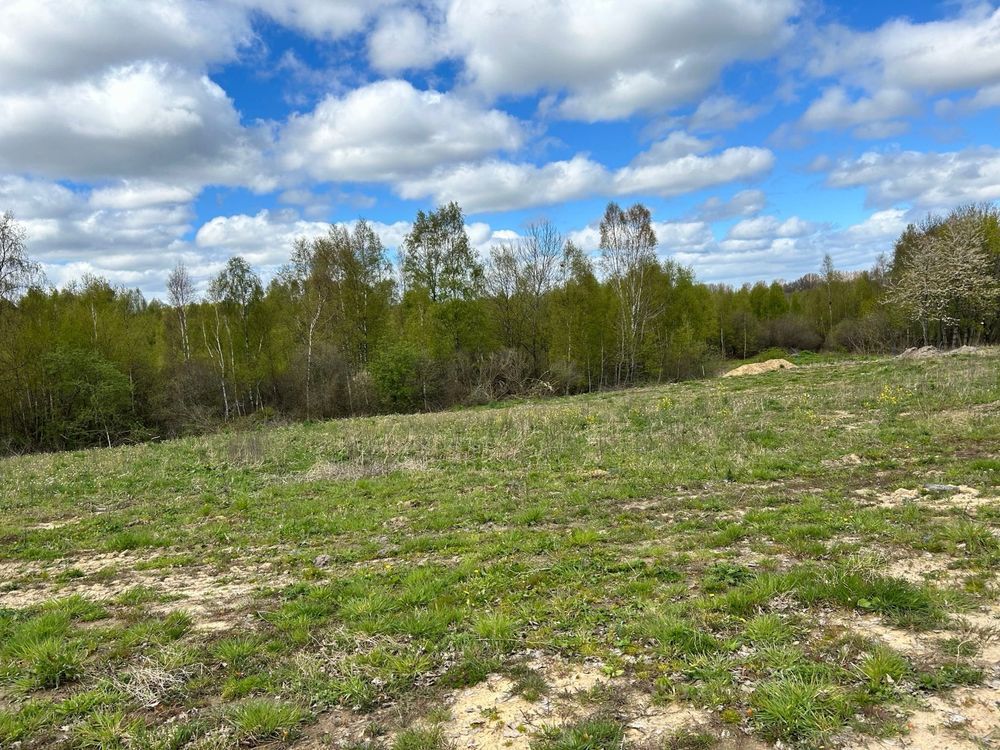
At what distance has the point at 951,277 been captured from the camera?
37906 millimetres

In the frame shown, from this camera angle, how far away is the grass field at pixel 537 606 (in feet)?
13.2

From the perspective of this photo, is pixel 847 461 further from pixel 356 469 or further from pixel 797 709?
pixel 356 469

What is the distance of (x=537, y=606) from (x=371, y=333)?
32.5 meters

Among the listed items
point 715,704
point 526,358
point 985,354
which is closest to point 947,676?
point 715,704

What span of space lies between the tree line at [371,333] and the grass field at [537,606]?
22968 millimetres

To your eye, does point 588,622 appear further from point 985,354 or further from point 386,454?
point 985,354

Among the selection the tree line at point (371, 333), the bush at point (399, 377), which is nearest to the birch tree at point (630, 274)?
the tree line at point (371, 333)

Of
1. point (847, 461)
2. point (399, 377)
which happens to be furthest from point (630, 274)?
point (847, 461)

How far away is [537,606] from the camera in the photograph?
19.0ft

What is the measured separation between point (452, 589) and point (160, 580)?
4.14 meters

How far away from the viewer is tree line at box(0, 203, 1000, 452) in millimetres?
31906

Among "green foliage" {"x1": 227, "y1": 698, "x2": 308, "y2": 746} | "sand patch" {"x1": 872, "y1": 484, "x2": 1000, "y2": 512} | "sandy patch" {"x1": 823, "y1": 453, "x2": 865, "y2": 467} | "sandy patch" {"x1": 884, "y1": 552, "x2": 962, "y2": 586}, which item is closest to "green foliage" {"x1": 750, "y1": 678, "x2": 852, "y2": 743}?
"sandy patch" {"x1": 884, "y1": 552, "x2": 962, "y2": 586}

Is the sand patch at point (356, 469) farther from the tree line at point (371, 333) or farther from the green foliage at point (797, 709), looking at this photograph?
the tree line at point (371, 333)

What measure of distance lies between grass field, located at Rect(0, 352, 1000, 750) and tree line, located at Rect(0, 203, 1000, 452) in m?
23.0
